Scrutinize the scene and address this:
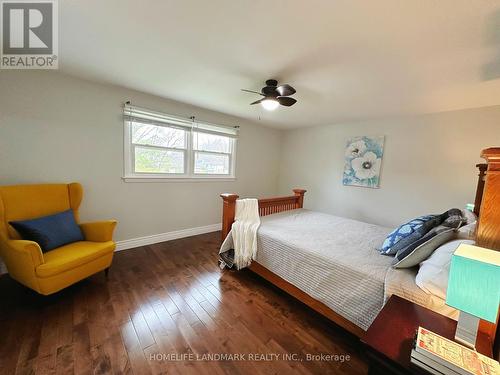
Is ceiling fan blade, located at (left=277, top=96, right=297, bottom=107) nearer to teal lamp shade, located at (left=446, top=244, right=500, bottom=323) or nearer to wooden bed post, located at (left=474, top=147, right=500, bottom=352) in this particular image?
wooden bed post, located at (left=474, top=147, right=500, bottom=352)

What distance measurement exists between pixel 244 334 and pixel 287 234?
3.23ft

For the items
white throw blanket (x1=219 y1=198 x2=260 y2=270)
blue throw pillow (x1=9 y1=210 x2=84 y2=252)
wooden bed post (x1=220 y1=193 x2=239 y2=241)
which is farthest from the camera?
wooden bed post (x1=220 y1=193 x2=239 y2=241)

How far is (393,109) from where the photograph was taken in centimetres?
294

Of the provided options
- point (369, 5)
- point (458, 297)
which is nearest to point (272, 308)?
point (458, 297)

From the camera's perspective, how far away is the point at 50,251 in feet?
6.14

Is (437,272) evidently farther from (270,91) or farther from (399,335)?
(270,91)

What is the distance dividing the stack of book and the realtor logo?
2.70 m

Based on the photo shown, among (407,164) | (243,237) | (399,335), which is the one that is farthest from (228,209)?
(407,164)

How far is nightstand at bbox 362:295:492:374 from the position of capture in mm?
780

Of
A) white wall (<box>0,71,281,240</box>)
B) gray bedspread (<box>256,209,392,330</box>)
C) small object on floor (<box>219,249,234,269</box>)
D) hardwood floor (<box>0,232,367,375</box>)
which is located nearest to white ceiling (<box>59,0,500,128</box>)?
white wall (<box>0,71,281,240</box>)

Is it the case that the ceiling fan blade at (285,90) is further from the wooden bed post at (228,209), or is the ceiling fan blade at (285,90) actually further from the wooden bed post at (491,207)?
the wooden bed post at (491,207)

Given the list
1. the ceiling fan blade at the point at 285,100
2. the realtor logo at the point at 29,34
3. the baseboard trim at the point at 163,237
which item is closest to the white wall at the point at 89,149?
the baseboard trim at the point at 163,237

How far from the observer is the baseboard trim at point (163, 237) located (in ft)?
9.74

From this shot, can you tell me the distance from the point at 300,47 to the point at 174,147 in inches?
95.6
